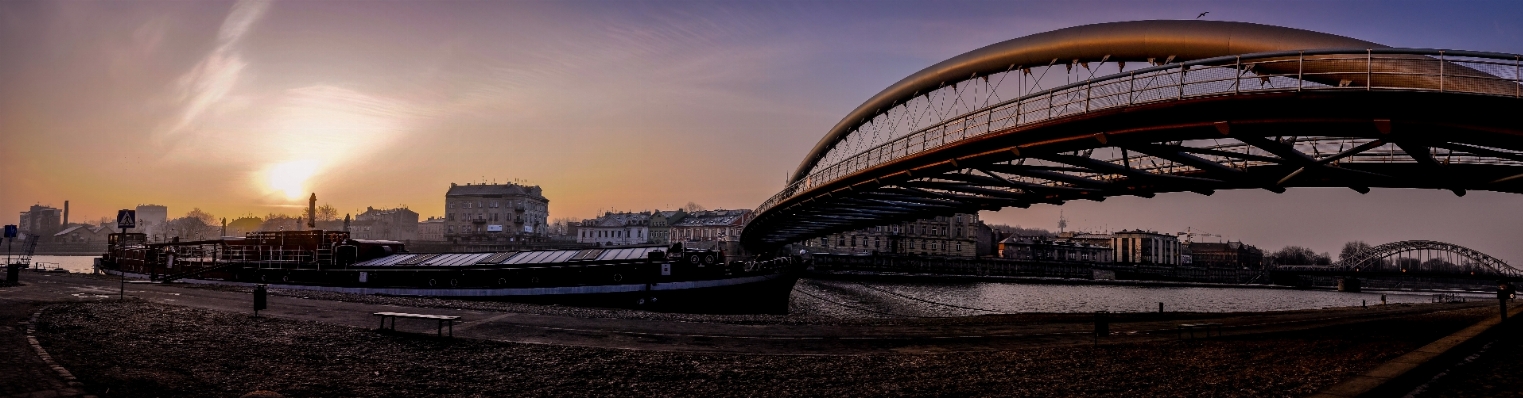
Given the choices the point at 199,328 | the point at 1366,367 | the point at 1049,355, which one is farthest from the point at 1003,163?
the point at 199,328

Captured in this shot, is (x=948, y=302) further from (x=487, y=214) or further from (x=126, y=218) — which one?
(x=487, y=214)

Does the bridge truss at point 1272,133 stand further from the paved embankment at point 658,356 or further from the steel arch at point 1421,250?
the steel arch at point 1421,250

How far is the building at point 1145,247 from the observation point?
167 meters

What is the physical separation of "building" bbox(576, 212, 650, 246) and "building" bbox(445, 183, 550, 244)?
13.2 meters

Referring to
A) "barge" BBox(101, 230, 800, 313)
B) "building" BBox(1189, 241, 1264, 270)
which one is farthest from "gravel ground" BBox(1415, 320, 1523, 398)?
"building" BBox(1189, 241, 1264, 270)

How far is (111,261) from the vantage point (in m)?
55.2

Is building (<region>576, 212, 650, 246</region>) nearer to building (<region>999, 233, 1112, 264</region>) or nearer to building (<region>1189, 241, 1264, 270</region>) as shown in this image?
building (<region>999, 233, 1112, 264</region>)

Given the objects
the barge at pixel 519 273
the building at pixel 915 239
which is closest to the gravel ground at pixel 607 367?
the barge at pixel 519 273

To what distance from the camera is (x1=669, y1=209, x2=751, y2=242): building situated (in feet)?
470

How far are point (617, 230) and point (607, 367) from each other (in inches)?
5928

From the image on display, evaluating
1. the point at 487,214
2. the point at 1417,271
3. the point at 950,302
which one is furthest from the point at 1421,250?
the point at 487,214

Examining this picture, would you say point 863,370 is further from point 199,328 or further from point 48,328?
point 48,328

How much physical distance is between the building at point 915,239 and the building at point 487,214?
59.4 metres

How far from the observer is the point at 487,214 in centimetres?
15100
